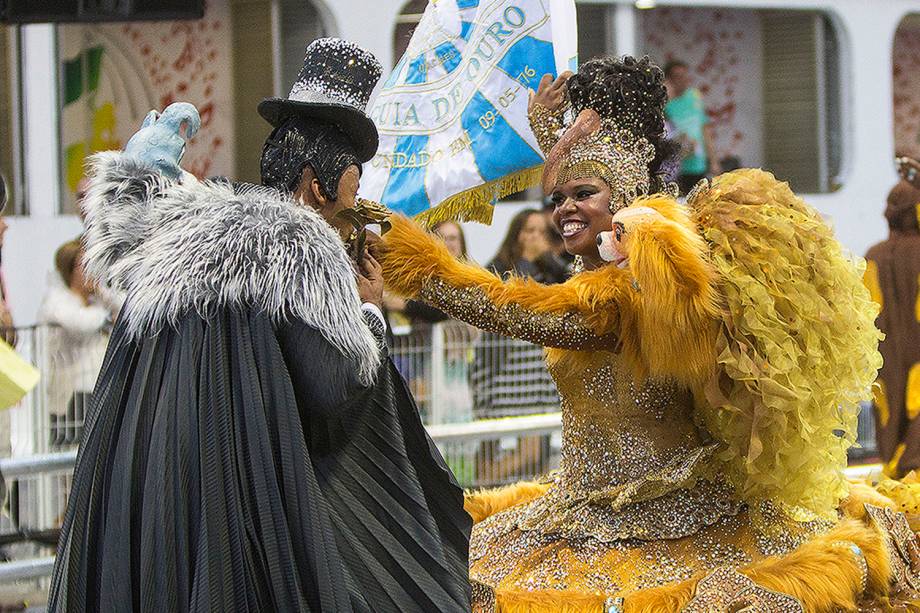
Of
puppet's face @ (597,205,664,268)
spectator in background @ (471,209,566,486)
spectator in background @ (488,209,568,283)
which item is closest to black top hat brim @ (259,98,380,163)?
puppet's face @ (597,205,664,268)

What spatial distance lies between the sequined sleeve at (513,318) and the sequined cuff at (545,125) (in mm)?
655

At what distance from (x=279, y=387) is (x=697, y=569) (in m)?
1.50

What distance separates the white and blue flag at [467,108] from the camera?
452 cm

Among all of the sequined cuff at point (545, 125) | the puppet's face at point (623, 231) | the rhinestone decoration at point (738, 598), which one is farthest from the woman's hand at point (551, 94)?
the rhinestone decoration at point (738, 598)

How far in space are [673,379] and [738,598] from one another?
2.11 feet

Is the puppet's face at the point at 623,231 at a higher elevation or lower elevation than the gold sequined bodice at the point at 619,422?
higher

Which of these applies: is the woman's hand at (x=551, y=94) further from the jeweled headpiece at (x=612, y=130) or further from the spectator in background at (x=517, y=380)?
the spectator in background at (x=517, y=380)

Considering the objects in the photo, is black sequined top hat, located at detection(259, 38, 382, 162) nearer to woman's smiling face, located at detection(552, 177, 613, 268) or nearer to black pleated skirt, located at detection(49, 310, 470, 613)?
black pleated skirt, located at detection(49, 310, 470, 613)

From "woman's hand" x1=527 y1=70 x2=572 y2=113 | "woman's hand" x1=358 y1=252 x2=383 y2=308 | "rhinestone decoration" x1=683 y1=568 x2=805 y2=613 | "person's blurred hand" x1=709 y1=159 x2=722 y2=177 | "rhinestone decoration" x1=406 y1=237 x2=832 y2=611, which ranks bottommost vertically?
"rhinestone decoration" x1=683 y1=568 x2=805 y2=613

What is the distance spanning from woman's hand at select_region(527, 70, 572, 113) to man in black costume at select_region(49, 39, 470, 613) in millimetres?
1312

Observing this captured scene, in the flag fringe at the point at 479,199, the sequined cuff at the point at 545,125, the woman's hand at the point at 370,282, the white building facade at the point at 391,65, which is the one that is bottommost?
the woman's hand at the point at 370,282

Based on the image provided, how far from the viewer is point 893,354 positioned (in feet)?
25.4

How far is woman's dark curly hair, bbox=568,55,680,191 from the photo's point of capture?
4.11 metres

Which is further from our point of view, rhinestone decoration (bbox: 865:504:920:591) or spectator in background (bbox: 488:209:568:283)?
spectator in background (bbox: 488:209:568:283)
